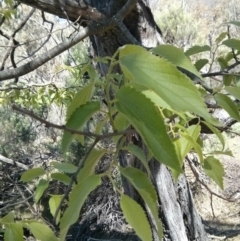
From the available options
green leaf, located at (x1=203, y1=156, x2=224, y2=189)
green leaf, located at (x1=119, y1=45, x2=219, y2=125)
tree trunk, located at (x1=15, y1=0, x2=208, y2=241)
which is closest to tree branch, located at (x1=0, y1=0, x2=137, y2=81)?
tree trunk, located at (x1=15, y1=0, x2=208, y2=241)

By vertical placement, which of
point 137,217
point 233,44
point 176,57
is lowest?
point 137,217

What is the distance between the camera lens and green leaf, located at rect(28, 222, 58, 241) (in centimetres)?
50

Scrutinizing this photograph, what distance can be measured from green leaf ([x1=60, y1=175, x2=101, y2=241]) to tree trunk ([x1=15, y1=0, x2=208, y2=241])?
1.28m

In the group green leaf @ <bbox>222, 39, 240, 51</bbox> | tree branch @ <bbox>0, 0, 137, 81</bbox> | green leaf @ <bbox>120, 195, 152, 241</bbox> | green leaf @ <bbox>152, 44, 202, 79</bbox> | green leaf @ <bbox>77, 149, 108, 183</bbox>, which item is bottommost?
green leaf @ <bbox>120, 195, 152, 241</bbox>

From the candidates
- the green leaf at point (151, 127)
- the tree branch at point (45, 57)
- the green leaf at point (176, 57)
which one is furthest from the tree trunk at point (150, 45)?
the green leaf at point (151, 127)

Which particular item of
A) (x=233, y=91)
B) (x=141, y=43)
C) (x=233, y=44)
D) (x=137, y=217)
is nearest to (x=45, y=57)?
(x=141, y=43)

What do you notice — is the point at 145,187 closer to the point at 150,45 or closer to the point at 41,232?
the point at 41,232

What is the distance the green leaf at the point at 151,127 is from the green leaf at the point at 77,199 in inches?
3.4

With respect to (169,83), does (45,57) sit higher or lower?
higher

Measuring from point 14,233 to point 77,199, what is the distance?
0.18 metres

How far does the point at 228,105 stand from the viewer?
526mm

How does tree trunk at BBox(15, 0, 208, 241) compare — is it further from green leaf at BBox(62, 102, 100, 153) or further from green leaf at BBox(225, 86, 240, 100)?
green leaf at BBox(62, 102, 100, 153)

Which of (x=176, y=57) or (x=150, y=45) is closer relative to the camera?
(x=176, y=57)

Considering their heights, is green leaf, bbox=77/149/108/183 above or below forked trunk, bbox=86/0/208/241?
below
